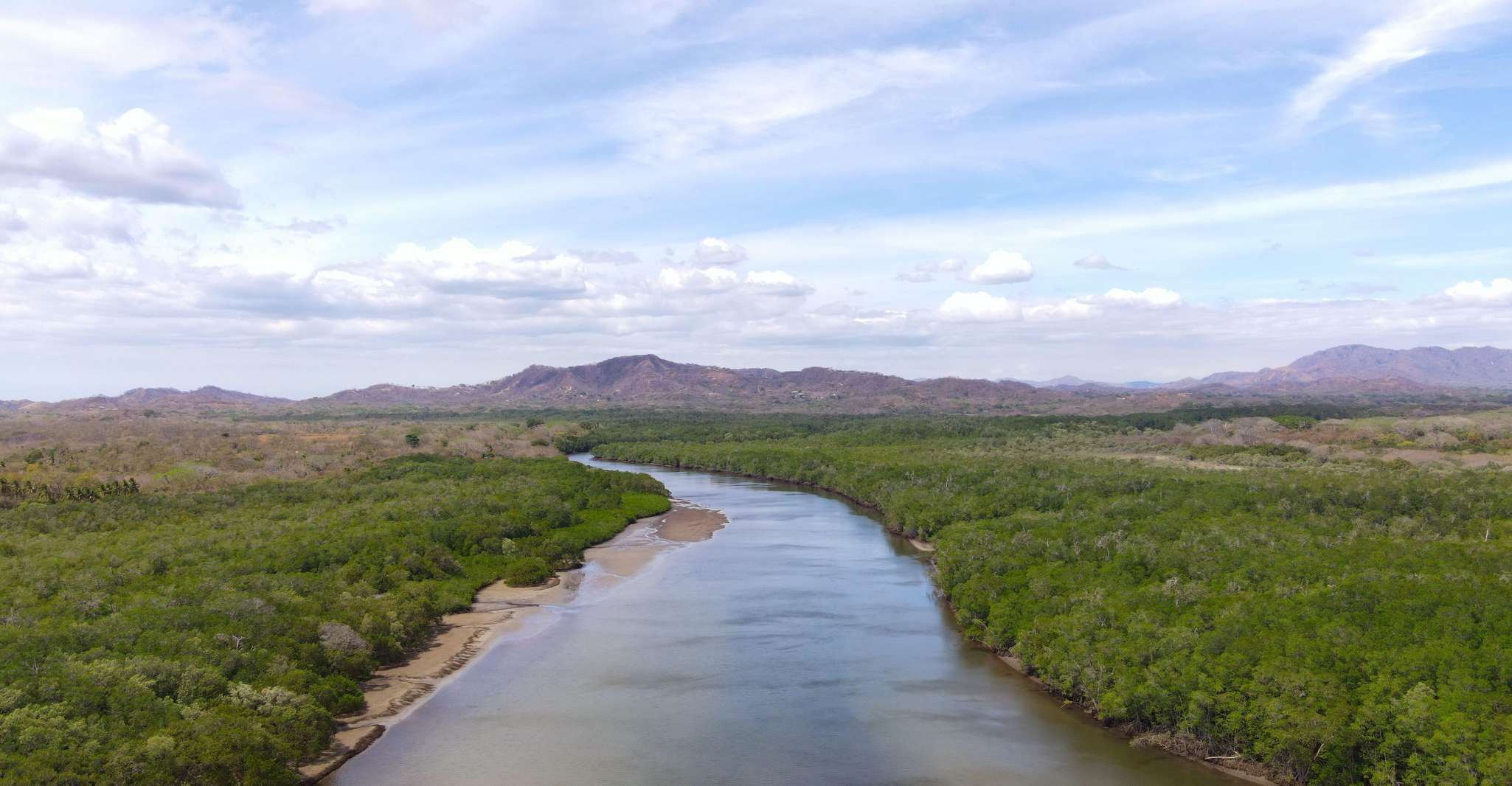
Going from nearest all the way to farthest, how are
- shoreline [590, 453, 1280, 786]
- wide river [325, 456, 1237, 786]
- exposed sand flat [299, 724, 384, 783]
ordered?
shoreline [590, 453, 1280, 786], exposed sand flat [299, 724, 384, 783], wide river [325, 456, 1237, 786]

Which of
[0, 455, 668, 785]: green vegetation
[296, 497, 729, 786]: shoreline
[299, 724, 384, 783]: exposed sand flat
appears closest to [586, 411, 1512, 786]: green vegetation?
[296, 497, 729, 786]: shoreline

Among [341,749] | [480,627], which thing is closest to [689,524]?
[480,627]

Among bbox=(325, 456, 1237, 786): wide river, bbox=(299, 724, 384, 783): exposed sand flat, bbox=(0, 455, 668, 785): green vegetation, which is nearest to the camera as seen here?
bbox=(0, 455, 668, 785): green vegetation

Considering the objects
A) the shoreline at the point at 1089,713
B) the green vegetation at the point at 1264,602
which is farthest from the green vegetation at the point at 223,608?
the green vegetation at the point at 1264,602

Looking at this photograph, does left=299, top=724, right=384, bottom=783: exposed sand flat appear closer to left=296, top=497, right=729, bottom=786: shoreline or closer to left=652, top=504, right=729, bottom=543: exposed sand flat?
left=296, top=497, right=729, bottom=786: shoreline

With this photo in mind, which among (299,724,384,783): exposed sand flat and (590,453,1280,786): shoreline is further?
(299,724,384,783): exposed sand flat

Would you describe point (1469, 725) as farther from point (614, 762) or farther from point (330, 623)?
point (330, 623)

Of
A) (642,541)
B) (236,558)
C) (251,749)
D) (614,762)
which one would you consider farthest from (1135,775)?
(642,541)

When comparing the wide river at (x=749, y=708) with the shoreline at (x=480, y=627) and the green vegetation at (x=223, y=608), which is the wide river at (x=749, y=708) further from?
the green vegetation at (x=223, y=608)
